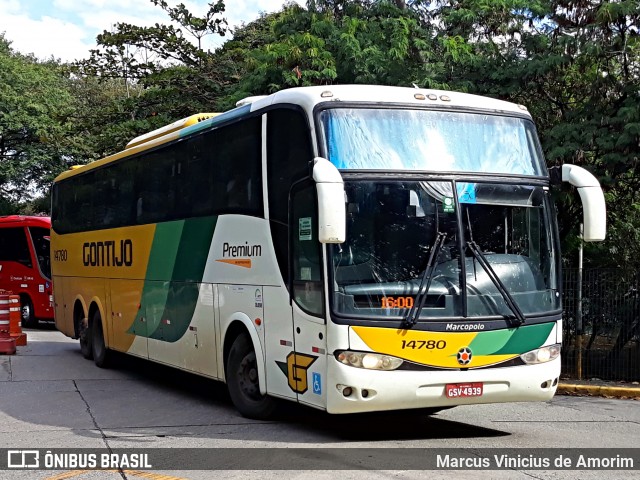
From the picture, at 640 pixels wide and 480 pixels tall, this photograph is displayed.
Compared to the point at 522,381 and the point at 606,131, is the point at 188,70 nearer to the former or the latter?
the point at 606,131

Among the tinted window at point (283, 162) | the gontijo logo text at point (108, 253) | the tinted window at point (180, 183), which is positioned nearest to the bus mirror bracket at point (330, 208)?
the tinted window at point (283, 162)

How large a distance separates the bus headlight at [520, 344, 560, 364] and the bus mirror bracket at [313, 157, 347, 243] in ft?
7.97

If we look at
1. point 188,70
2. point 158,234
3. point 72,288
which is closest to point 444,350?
point 158,234

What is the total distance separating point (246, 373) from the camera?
10453 mm

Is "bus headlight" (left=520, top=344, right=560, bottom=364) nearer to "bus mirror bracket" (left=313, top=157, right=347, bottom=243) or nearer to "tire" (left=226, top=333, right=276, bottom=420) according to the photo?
"bus mirror bracket" (left=313, top=157, right=347, bottom=243)

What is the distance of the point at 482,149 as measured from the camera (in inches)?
367

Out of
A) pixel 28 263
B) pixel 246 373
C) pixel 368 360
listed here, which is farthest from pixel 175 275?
pixel 28 263

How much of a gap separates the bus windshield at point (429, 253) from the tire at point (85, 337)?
9.51 m

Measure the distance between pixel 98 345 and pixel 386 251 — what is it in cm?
913

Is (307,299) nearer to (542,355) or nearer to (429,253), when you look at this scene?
(429,253)

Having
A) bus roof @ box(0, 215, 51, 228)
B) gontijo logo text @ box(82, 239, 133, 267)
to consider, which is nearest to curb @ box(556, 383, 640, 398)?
gontijo logo text @ box(82, 239, 133, 267)

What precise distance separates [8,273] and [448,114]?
20.5 meters

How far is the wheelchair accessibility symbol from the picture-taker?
866 centimetres

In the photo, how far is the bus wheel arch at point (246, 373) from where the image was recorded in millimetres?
10023
